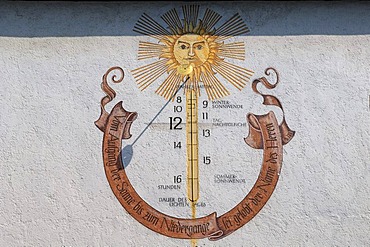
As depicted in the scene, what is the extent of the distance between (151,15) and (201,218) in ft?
6.41

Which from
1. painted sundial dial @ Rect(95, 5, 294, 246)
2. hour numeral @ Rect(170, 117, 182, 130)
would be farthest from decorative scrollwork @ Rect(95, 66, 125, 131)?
hour numeral @ Rect(170, 117, 182, 130)

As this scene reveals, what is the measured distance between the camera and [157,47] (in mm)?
6750

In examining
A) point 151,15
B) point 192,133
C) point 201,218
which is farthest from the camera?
point 151,15

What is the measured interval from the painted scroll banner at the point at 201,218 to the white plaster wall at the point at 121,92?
71 mm

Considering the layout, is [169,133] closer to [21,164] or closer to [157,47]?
[157,47]

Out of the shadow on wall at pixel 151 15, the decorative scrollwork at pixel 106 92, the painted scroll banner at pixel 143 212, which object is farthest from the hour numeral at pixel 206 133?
the shadow on wall at pixel 151 15

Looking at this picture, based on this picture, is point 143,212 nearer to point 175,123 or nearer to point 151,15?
point 175,123

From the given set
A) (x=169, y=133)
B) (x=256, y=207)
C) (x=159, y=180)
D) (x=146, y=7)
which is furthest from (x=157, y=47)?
(x=256, y=207)

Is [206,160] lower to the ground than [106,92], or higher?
lower

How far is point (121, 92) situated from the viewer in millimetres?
6637

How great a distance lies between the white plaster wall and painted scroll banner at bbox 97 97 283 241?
7 centimetres

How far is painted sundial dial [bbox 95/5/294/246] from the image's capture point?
6.41 metres

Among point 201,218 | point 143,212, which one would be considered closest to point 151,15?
point 143,212

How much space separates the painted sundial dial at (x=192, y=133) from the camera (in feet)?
21.0
